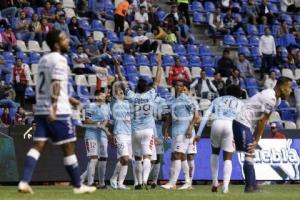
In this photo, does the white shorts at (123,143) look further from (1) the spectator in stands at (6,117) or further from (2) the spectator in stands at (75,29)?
(2) the spectator in stands at (75,29)

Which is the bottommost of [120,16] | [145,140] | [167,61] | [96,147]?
[96,147]

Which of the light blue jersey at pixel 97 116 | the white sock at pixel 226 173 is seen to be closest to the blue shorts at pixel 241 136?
the white sock at pixel 226 173

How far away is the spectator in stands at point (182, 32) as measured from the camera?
1431 inches

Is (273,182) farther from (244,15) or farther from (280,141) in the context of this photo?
(244,15)

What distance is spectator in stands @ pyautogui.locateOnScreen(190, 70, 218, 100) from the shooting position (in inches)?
1254

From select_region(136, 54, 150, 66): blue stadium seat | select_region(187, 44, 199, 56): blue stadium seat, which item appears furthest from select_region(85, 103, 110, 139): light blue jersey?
select_region(187, 44, 199, 56): blue stadium seat

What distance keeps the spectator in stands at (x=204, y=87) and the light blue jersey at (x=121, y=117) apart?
941cm

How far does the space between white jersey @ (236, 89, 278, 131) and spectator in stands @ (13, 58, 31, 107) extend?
10.7 m

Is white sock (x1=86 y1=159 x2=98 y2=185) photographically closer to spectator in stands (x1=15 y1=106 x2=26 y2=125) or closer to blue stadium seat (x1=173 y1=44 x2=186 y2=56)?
spectator in stands (x1=15 y1=106 x2=26 y2=125)

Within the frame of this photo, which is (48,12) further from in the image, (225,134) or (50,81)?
(50,81)

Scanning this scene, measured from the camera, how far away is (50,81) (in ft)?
49.6

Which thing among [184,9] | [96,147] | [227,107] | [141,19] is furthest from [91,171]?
[184,9]

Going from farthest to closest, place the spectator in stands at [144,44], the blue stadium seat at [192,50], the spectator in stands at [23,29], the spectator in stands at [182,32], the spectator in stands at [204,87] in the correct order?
1. the spectator in stands at [182,32]
2. the blue stadium seat at [192,50]
3. the spectator in stands at [144,44]
4. the spectator in stands at [204,87]
5. the spectator in stands at [23,29]

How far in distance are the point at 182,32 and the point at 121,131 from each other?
14.5 meters
